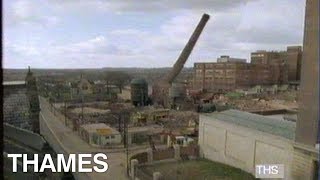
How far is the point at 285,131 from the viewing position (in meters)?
3.21

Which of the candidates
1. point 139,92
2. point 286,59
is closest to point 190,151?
point 139,92

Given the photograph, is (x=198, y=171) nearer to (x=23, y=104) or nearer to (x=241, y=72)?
(x=23, y=104)

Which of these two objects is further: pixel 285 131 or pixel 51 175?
pixel 285 131

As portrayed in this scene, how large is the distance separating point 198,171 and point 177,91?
3991mm

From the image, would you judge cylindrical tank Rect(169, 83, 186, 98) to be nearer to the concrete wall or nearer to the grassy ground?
the concrete wall

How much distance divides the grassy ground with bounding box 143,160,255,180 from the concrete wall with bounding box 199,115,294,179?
97mm

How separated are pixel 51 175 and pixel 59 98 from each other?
3.29 meters

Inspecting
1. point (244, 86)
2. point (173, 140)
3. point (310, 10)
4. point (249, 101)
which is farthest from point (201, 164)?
point (244, 86)

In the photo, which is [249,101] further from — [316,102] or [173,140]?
[316,102]

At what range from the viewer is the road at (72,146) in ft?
10.2

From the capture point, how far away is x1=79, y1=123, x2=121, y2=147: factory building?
383cm

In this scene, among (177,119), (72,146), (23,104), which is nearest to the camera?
(23,104)

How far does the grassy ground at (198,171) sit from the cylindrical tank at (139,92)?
334 centimetres

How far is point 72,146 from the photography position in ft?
11.4
